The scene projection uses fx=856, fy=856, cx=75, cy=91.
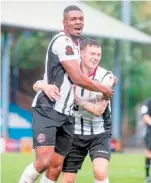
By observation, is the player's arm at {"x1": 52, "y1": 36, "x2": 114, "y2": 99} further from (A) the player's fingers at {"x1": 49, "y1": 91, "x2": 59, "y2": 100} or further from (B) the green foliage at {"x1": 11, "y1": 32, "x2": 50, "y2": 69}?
(B) the green foliage at {"x1": 11, "y1": 32, "x2": 50, "y2": 69}

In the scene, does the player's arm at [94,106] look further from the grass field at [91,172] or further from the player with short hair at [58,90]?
the grass field at [91,172]

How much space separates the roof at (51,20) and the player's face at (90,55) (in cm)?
2032

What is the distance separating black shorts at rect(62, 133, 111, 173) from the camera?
10.7 meters

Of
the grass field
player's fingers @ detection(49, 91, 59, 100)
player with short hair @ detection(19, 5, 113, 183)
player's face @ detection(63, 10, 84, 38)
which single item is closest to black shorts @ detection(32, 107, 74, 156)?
player with short hair @ detection(19, 5, 113, 183)

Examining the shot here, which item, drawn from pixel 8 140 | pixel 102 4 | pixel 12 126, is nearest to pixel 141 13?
pixel 102 4

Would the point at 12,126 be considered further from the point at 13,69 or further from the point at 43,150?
the point at 43,150

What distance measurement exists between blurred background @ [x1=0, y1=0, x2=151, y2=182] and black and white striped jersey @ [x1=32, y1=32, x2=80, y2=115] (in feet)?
64.3

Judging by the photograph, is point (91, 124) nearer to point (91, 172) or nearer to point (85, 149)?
point (85, 149)

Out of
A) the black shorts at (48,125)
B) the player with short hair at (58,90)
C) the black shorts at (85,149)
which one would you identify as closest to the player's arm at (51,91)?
the player with short hair at (58,90)

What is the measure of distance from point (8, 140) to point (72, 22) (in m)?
21.4

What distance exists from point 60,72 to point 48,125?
63 cm

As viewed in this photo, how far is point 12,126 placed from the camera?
3469 cm

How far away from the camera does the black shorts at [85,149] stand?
1069 cm

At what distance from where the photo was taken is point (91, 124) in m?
10.8
